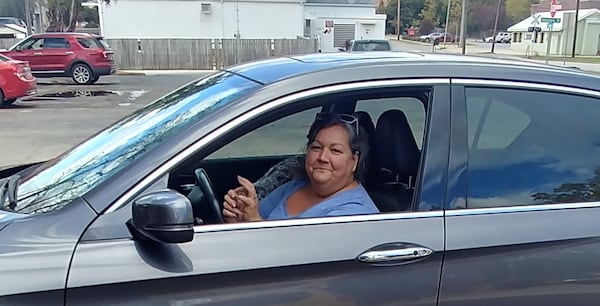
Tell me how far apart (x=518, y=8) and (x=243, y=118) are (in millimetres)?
96402

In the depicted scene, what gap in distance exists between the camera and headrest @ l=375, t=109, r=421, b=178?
7.45 ft

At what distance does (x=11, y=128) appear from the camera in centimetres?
1034

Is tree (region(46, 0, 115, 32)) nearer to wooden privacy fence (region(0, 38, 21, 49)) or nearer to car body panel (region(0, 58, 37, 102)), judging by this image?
wooden privacy fence (region(0, 38, 21, 49))

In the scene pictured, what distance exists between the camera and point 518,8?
88625mm

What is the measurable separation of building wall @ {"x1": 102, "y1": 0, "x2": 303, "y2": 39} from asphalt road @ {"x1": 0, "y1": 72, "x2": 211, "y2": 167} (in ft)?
36.4

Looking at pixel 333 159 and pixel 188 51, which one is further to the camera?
pixel 188 51

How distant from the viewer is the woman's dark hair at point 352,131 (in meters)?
2.29

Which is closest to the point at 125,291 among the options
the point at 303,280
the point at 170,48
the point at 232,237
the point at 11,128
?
the point at 232,237

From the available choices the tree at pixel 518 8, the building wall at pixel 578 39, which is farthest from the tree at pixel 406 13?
the building wall at pixel 578 39

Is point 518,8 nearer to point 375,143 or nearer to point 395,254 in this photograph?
point 375,143

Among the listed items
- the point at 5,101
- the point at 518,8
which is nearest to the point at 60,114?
the point at 5,101

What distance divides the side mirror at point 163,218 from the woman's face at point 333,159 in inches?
29.8

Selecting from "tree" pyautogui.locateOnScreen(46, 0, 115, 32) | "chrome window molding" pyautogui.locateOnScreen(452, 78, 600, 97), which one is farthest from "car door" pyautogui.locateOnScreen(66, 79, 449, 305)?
"tree" pyautogui.locateOnScreen(46, 0, 115, 32)

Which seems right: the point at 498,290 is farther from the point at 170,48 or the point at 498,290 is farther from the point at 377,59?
the point at 170,48
